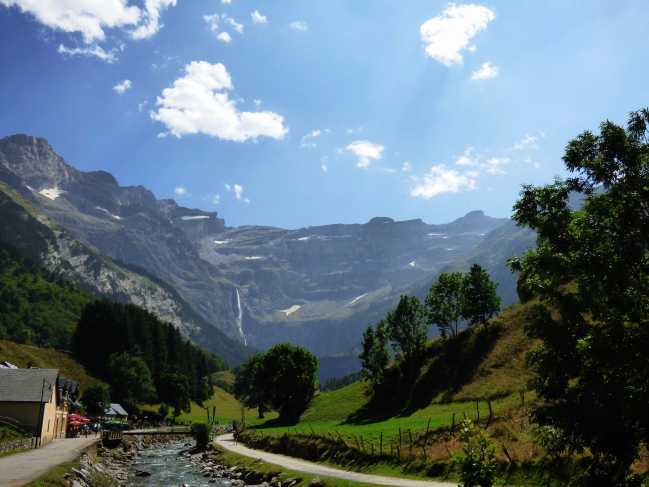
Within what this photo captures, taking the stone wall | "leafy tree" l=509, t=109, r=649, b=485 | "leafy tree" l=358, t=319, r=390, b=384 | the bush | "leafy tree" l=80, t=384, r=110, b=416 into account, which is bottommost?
the bush

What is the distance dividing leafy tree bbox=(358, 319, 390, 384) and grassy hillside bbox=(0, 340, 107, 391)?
8176cm

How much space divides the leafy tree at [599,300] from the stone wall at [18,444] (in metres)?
49.9

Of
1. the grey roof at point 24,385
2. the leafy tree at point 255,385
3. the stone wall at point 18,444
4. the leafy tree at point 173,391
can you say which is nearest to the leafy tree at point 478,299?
the leafy tree at point 255,385

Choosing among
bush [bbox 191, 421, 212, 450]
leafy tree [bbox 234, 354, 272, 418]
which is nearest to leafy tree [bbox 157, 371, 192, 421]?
leafy tree [bbox 234, 354, 272, 418]

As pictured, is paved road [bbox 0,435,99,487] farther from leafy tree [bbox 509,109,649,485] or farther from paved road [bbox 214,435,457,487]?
leafy tree [bbox 509,109,649,485]

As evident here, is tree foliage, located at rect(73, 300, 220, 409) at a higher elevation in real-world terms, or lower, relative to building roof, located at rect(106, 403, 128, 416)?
higher

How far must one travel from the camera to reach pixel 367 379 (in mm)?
82875

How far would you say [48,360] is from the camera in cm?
11425

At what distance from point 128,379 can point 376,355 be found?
76.8 m

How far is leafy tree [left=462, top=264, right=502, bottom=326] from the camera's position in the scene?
258ft

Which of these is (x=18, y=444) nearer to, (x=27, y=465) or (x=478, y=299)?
(x=27, y=465)

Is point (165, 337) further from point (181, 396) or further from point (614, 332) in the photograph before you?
point (614, 332)

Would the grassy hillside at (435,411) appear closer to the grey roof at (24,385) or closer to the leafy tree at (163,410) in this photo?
the grey roof at (24,385)

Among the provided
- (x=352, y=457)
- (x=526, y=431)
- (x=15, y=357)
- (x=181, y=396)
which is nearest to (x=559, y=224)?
(x=526, y=431)
